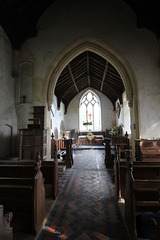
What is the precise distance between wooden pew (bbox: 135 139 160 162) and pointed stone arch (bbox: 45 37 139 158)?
810 millimetres

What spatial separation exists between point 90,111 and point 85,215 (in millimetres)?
12371

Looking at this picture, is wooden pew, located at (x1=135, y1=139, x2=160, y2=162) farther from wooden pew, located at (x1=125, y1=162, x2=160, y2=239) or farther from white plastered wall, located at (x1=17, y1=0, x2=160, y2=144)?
wooden pew, located at (x1=125, y1=162, x2=160, y2=239)

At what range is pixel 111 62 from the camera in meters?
5.91

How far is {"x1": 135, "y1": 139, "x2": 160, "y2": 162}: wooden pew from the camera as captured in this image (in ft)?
13.8

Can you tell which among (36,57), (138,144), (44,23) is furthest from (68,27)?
(138,144)

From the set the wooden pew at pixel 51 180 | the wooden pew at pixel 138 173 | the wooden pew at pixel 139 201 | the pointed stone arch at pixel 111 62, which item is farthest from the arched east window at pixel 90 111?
the wooden pew at pixel 139 201

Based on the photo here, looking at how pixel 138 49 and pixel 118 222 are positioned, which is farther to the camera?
pixel 138 49

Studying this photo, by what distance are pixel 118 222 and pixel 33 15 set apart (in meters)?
7.47

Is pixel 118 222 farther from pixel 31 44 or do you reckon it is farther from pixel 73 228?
pixel 31 44

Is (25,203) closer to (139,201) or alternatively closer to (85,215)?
(85,215)

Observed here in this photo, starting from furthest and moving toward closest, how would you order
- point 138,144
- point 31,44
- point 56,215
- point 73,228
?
point 31,44, point 138,144, point 56,215, point 73,228

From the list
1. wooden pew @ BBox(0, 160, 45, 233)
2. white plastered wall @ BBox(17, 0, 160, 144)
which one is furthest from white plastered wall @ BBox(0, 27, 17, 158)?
wooden pew @ BBox(0, 160, 45, 233)

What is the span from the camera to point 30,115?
223 inches

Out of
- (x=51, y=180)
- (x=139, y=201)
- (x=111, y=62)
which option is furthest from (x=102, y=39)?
(x=139, y=201)
